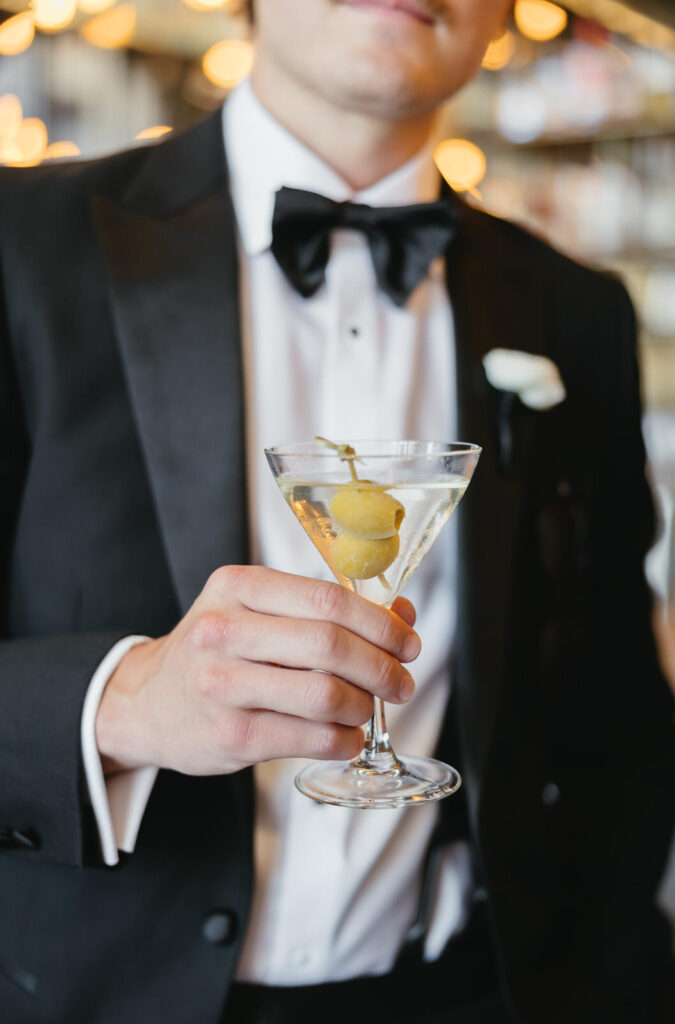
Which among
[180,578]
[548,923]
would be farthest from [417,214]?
[548,923]

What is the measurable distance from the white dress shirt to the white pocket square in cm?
11

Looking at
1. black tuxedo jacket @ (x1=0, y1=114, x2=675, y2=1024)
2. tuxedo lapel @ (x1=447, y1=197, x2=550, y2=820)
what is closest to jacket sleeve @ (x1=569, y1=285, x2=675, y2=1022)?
black tuxedo jacket @ (x1=0, y1=114, x2=675, y2=1024)

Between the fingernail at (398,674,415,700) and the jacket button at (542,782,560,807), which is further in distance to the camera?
the jacket button at (542,782,560,807)

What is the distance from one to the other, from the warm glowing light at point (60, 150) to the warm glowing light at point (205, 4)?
27.1 inches

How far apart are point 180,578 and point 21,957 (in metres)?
0.52

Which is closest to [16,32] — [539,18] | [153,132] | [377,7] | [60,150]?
[60,150]

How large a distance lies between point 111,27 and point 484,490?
320 centimetres

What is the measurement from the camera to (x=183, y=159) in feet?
4.73

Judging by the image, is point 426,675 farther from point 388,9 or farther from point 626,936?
point 388,9

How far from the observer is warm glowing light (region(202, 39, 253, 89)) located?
4.16m

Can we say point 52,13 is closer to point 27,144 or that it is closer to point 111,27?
point 111,27

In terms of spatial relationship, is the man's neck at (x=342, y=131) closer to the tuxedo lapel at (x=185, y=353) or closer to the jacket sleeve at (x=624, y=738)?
the tuxedo lapel at (x=185, y=353)

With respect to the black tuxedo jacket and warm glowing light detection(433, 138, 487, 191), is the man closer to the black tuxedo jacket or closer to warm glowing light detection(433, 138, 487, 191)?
the black tuxedo jacket

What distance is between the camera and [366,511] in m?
0.89
